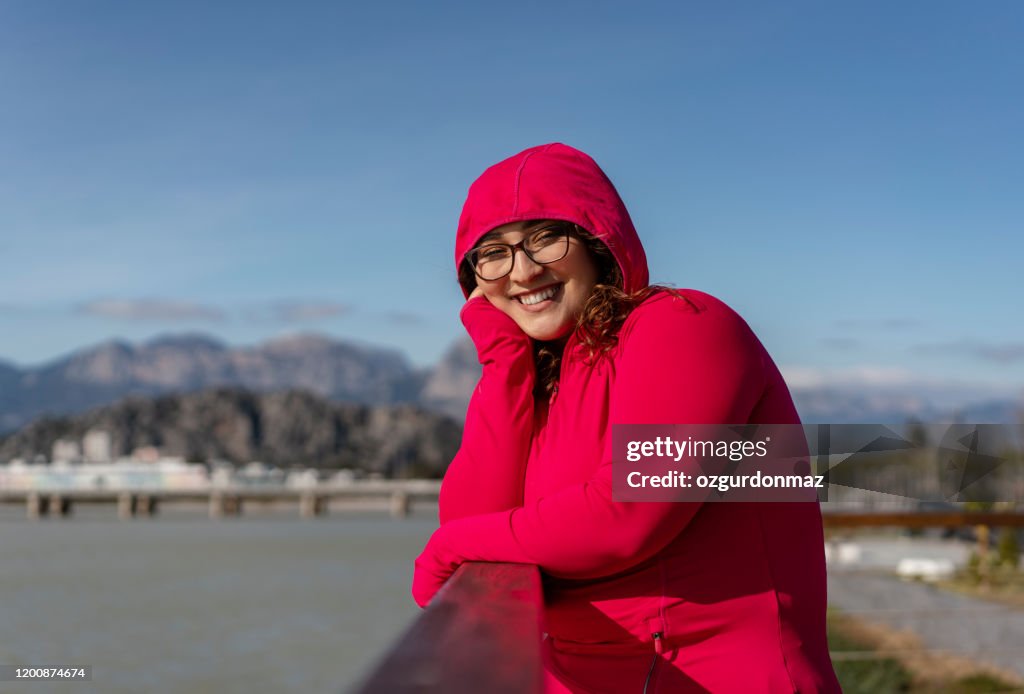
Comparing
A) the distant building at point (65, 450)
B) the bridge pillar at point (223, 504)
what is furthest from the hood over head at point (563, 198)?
the distant building at point (65, 450)

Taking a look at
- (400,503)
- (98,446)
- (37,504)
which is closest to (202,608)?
(400,503)

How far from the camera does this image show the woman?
3.83 feet

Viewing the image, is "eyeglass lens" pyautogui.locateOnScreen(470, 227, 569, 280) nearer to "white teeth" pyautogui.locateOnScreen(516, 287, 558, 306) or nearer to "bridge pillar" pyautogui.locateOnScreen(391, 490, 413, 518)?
"white teeth" pyautogui.locateOnScreen(516, 287, 558, 306)

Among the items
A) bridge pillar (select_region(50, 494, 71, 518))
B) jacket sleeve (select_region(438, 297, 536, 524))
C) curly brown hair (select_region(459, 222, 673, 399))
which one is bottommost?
bridge pillar (select_region(50, 494, 71, 518))

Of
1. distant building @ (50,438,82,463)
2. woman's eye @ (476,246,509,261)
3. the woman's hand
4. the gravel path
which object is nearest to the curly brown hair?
woman's eye @ (476,246,509,261)

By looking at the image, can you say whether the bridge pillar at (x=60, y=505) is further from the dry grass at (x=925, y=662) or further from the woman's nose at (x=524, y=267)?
the woman's nose at (x=524, y=267)

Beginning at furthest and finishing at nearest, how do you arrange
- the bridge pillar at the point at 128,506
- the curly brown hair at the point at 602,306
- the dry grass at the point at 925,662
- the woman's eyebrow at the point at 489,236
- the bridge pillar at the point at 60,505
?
the bridge pillar at the point at 60,505 < the bridge pillar at the point at 128,506 < the dry grass at the point at 925,662 < the woman's eyebrow at the point at 489,236 < the curly brown hair at the point at 602,306

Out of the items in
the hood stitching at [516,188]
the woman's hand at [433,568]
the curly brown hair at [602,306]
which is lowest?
the woman's hand at [433,568]

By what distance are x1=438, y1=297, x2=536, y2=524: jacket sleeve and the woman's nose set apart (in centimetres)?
9

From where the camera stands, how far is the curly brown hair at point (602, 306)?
51.3 inches

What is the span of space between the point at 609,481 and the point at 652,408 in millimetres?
85

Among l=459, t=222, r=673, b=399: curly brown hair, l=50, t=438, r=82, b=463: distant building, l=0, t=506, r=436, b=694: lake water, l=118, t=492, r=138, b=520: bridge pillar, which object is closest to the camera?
l=459, t=222, r=673, b=399: curly brown hair

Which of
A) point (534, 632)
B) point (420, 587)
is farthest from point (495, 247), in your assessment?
point (534, 632)

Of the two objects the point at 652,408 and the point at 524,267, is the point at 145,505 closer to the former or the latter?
the point at 524,267
